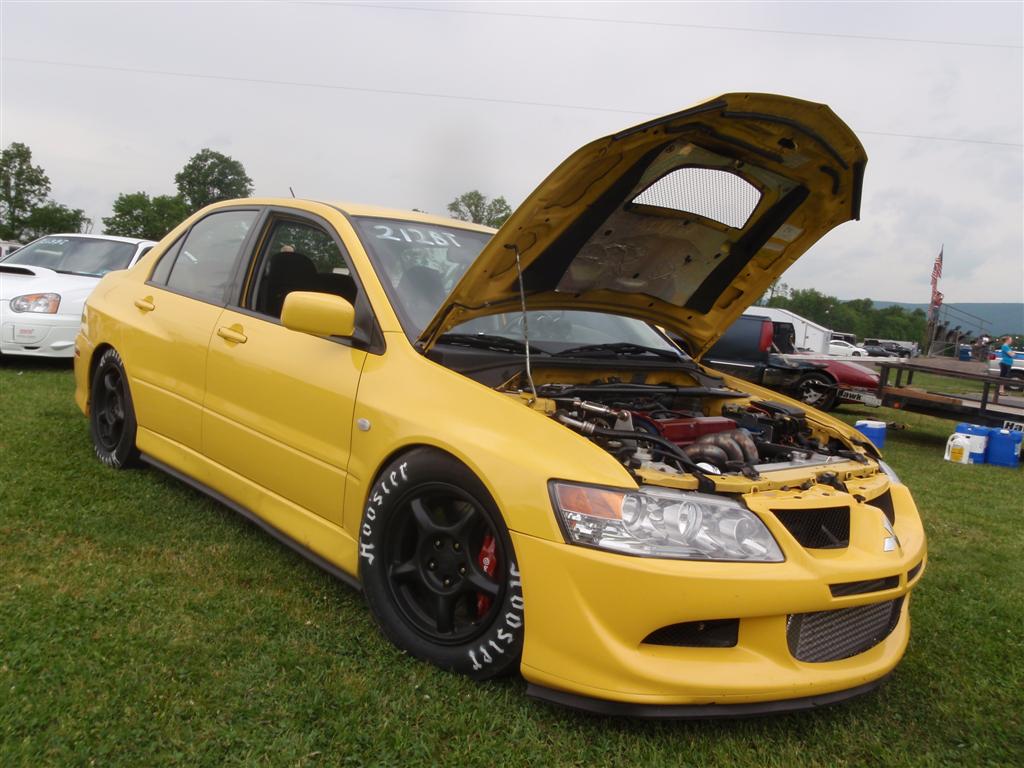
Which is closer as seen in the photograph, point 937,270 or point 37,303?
point 37,303

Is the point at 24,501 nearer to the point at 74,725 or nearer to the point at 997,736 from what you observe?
the point at 74,725

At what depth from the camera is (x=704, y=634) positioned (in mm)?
2111

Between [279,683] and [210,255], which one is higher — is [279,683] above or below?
below

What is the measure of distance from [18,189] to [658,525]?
74.9 meters

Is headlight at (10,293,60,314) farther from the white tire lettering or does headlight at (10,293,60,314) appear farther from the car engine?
the car engine

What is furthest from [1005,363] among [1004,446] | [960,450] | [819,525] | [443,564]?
[443,564]

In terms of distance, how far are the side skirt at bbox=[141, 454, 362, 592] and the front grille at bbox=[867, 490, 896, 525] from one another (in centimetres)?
181

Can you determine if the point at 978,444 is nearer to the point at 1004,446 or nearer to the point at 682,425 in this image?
the point at 1004,446

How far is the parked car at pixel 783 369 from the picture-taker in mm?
9828

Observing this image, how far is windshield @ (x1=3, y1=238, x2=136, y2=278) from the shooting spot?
844 centimetres

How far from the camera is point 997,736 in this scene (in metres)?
2.35

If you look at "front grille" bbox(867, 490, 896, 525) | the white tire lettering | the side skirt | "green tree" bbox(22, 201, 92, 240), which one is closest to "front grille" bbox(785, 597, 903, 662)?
"front grille" bbox(867, 490, 896, 525)

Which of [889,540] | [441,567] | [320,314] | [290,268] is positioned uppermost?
[290,268]

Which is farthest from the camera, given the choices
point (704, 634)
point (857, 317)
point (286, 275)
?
point (857, 317)
